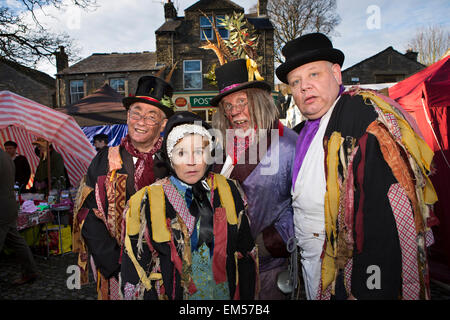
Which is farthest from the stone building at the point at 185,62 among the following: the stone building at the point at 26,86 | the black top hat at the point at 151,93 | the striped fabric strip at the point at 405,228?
the striped fabric strip at the point at 405,228

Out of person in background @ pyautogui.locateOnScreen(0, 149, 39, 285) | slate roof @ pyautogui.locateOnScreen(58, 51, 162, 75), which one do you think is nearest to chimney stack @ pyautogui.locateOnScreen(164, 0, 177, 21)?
slate roof @ pyautogui.locateOnScreen(58, 51, 162, 75)

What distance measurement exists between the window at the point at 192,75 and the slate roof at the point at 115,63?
1.71m

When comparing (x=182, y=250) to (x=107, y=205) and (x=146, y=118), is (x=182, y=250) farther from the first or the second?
(x=146, y=118)

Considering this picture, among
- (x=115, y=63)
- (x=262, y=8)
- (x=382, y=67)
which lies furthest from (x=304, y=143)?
(x=382, y=67)

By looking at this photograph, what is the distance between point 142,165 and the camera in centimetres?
215

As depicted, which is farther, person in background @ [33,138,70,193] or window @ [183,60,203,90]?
window @ [183,60,203,90]

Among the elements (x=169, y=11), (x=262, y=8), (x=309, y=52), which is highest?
(x=262, y=8)

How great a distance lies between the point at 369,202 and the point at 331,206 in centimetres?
22

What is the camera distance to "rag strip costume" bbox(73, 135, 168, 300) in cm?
193

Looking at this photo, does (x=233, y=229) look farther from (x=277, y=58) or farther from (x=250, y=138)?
(x=277, y=58)

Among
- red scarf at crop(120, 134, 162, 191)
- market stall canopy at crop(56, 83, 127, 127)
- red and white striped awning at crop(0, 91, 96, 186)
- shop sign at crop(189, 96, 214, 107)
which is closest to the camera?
red scarf at crop(120, 134, 162, 191)

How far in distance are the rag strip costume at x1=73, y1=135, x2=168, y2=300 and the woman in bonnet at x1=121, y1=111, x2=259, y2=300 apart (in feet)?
1.22

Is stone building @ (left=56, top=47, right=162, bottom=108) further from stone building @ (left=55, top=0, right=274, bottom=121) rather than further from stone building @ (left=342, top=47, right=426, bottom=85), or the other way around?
stone building @ (left=342, top=47, right=426, bottom=85)
